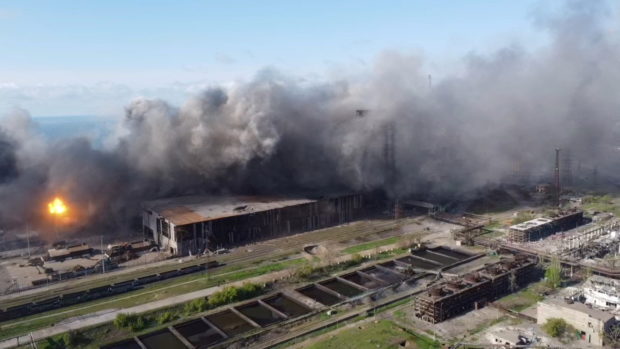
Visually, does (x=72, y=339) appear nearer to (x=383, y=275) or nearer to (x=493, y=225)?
(x=383, y=275)

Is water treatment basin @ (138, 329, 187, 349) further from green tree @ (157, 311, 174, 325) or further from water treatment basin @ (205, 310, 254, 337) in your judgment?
water treatment basin @ (205, 310, 254, 337)

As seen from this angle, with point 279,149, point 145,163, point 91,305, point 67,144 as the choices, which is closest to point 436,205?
point 279,149

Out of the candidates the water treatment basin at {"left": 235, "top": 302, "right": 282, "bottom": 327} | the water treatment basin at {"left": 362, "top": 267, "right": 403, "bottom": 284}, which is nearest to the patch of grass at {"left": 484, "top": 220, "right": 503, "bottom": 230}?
the water treatment basin at {"left": 362, "top": 267, "right": 403, "bottom": 284}

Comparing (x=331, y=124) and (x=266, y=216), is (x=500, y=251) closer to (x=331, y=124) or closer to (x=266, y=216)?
(x=266, y=216)

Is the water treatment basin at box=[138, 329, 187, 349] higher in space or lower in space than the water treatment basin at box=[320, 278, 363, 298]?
lower

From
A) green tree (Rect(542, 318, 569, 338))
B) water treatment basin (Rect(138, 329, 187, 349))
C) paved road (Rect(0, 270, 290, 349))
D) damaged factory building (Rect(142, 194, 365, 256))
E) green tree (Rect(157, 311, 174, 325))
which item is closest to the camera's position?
green tree (Rect(542, 318, 569, 338))

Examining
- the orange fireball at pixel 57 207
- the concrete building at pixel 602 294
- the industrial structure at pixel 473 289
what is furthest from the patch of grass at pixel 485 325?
the orange fireball at pixel 57 207

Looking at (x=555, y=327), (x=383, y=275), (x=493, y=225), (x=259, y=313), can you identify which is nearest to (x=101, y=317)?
(x=259, y=313)
